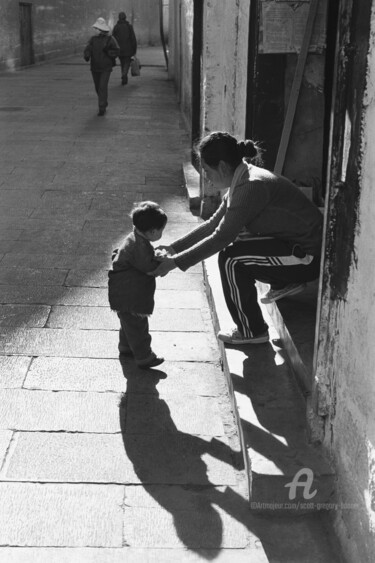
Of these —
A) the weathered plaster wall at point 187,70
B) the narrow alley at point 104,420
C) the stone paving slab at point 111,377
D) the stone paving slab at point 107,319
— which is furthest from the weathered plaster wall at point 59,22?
the stone paving slab at point 111,377

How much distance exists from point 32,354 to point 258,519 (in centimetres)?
201

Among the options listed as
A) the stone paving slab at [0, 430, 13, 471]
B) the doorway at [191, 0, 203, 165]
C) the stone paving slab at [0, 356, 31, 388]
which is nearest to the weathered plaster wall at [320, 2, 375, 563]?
the stone paving slab at [0, 430, 13, 471]

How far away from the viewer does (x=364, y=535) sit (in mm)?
2922

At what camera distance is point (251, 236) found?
175 inches

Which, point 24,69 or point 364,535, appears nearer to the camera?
point 364,535

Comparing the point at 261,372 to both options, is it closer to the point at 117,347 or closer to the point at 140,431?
the point at 140,431

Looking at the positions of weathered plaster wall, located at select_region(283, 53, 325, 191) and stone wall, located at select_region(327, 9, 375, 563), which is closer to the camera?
stone wall, located at select_region(327, 9, 375, 563)

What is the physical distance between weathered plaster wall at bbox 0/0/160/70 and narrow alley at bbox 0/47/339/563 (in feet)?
45.8

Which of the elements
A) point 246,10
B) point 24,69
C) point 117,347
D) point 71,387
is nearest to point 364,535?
point 71,387

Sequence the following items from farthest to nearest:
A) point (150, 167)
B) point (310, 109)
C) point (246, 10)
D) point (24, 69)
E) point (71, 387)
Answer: point (24, 69) → point (150, 167) → point (246, 10) → point (310, 109) → point (71, 387)

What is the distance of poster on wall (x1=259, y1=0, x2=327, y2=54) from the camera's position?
5.59 meters

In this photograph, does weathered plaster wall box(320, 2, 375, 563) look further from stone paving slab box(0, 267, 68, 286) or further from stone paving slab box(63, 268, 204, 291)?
stone paving slab box(0, 267, 68, 286)

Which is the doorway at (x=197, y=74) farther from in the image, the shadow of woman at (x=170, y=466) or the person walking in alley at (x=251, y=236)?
the shadow of woman at (x=170, y=466)

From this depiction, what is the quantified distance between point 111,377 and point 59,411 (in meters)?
0.51
